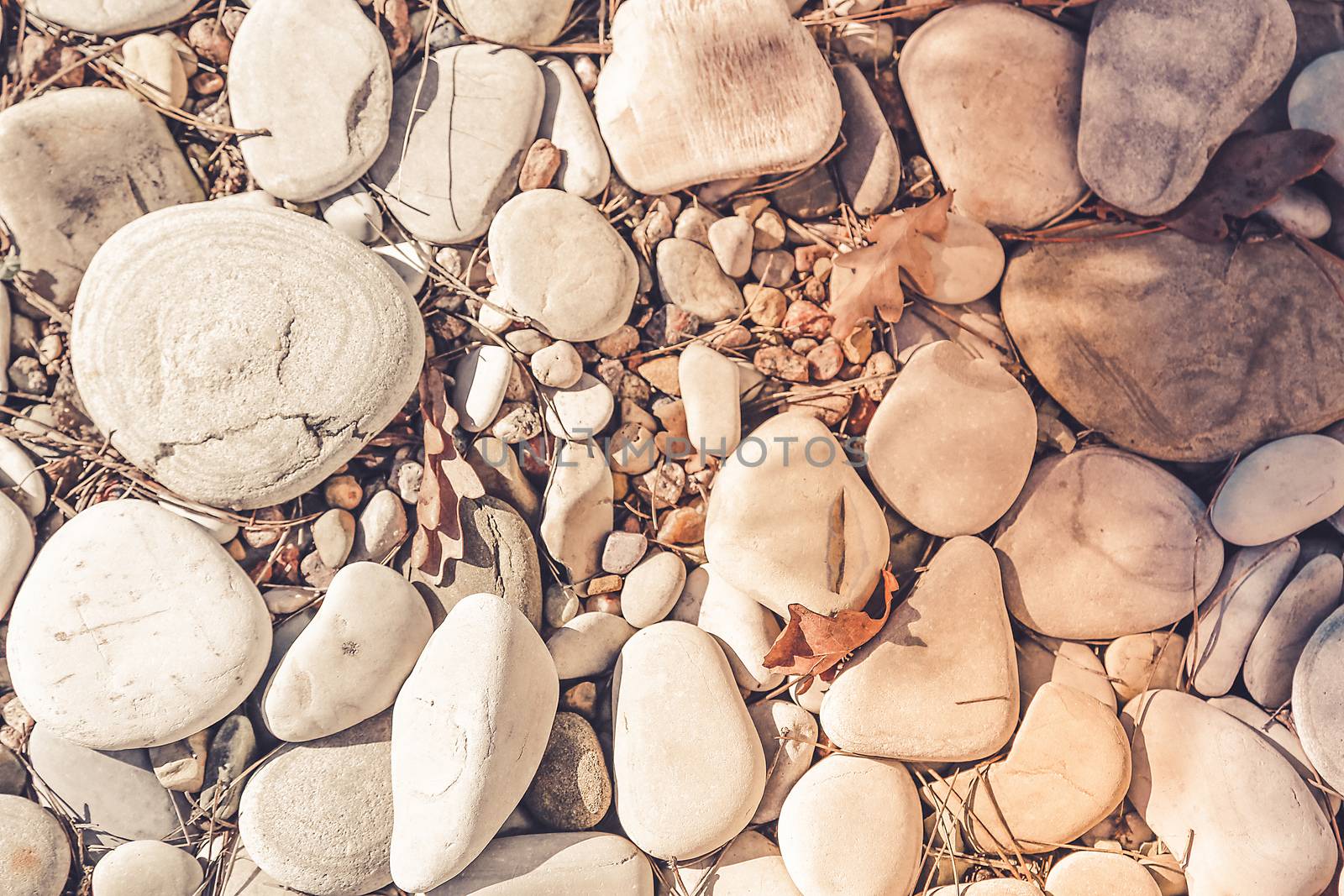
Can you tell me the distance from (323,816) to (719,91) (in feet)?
7.42

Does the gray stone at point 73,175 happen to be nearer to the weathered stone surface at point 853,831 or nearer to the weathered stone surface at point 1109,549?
the weathered stone surface at point 853,831

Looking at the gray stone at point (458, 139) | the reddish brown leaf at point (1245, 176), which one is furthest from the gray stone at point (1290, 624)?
the gray stone at point (458, 139)

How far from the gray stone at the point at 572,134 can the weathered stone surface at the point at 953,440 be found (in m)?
1.05

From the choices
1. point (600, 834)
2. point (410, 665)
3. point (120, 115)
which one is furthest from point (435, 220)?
point (600, 834)

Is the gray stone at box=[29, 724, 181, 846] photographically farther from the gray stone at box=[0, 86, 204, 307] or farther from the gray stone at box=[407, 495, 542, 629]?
the gray stone at box=[0, 86, 204, 307]

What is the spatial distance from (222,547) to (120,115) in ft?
4.02

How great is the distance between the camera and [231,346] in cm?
220

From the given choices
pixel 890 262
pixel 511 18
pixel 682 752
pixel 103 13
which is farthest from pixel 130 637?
pixel 890 262

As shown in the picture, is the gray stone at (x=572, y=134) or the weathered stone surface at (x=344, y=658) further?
the gray stone at (x=572, y=134)

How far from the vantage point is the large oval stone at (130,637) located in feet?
7.21

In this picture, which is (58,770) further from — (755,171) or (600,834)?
(755,171)

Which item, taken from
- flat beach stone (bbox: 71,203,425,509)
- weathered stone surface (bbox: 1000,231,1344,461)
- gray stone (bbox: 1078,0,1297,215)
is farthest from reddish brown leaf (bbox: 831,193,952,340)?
flat beach stone (bbox: 71,203,425,509)

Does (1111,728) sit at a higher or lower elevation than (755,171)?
lower

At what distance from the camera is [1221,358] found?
2.33 metres
